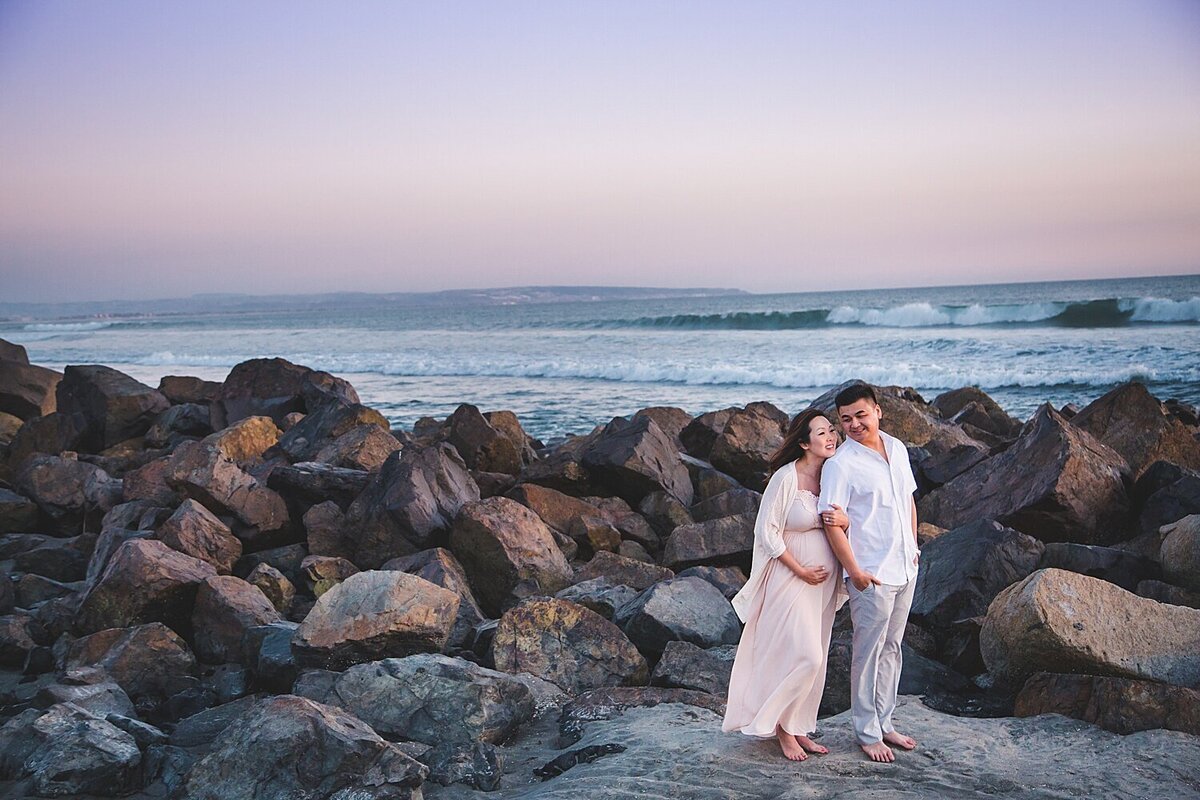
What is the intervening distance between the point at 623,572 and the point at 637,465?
2.33 meters

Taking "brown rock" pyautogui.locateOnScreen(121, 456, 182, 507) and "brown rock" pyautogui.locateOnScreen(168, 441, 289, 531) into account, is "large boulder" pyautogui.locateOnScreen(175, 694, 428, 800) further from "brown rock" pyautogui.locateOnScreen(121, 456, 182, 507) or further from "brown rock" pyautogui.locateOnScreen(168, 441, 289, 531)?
"brown rock" pyautogui.locateOnScreen(121, 456, 182, 507)

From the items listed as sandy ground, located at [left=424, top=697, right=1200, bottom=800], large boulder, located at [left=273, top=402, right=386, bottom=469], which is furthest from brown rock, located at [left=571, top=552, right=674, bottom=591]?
large boulder, located at [left=273, top=402, right=386, bottom=469]

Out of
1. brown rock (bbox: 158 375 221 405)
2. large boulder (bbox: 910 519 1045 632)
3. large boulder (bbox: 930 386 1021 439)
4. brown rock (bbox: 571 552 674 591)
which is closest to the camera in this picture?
large boulder (bbox: 910 519 1045 632)

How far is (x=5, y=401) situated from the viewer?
16.6 meters

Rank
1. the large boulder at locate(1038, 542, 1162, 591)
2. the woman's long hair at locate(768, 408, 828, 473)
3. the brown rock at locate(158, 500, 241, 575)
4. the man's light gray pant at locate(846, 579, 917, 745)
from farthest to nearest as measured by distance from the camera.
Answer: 1. the brown rock at locate(158, 500, 241, 575)
2. the large boulder at locate(1038, 542, 1162, 591)
3. the woman's long hair at locate(768, 408, 828, 473)
4. the man's light gray pant at locate(846, 579, 917, 745)

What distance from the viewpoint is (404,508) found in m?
8.59

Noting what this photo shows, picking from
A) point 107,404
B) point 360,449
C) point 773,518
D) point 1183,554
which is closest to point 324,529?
point 360,449

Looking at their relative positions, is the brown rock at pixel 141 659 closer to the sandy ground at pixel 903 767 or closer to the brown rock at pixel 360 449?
the sandy ground at pixel 903 767

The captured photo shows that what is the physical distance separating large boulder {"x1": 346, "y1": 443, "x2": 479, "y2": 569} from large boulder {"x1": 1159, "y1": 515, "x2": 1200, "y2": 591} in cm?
577

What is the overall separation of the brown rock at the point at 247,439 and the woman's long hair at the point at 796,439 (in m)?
8.68

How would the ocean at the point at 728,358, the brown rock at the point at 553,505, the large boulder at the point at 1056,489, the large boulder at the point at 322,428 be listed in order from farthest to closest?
the ocean at the point at 728,358
the large boulder at the point at 322,428
the brown rock at the point at 553,505
the large boulder at the point at 1056,489

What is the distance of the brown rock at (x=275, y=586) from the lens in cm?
783

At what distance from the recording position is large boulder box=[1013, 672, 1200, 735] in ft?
15.6

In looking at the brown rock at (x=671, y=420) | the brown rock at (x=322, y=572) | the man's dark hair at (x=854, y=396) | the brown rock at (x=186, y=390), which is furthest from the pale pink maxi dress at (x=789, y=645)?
the brown rock at (x=186, y=390)
